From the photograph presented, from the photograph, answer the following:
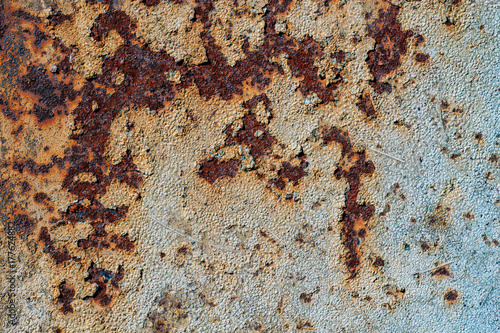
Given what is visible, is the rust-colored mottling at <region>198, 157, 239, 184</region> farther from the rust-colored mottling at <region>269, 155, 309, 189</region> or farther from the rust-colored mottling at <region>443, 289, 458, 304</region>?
the rust-colored mottling at <region>443, 289, 458, 304</region>

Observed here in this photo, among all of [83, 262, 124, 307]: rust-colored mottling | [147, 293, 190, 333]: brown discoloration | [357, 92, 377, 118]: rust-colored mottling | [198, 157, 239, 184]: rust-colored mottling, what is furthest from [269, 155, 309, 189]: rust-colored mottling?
[83, 262, 124, 307]: rust-colored mottling

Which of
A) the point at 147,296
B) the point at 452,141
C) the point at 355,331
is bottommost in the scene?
the point at 355,331

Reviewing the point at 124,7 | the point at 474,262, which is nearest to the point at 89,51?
the point at 124,7

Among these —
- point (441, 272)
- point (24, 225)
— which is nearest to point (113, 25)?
point (24, 225)

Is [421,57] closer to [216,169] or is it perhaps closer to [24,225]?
[216,169]

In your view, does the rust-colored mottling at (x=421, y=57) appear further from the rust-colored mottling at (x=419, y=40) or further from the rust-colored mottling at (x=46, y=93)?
the rust-colored mottling at (x=46, y=93)

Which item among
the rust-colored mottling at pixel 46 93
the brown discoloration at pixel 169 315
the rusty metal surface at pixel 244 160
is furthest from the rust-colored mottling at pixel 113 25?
the brown discoloration at pixel 169 315

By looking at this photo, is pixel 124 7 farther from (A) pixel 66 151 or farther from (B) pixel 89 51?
(A) pixel 66 151
